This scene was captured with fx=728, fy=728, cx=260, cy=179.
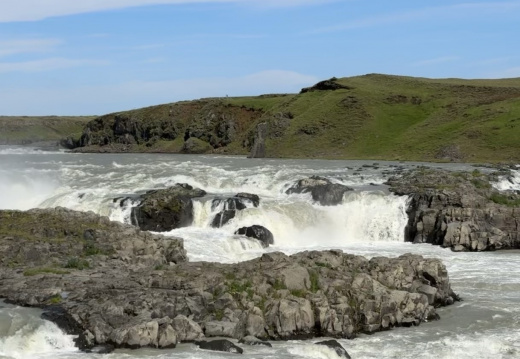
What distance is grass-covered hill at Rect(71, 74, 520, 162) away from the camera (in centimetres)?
10212

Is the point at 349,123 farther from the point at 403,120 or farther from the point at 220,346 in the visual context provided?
the point at 220,346

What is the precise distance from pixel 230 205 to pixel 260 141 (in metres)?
66.5

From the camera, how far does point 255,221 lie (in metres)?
50.0

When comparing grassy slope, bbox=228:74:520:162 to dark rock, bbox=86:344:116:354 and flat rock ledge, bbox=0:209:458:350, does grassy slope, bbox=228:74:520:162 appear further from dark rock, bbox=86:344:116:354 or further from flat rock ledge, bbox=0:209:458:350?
dark rock, bbox=86:344:116:354

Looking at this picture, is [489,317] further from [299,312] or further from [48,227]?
[48,227]

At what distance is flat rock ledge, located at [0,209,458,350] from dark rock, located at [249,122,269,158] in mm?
79628

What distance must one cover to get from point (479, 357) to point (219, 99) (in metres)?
129

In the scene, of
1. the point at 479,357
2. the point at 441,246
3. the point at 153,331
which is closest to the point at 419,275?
the point at 479,357

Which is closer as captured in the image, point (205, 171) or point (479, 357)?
point (479, 357)

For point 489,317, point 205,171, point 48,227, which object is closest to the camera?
point 489,317

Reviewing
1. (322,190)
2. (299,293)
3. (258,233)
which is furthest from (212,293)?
(322,190)

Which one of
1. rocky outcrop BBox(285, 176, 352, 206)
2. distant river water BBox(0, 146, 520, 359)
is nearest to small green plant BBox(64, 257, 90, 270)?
distant river water BBox(0, 146, 520, 359)

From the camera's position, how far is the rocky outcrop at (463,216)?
45.7m

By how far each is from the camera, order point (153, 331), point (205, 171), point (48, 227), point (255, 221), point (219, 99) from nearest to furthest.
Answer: point (153, 331) < point (48, 227) < point (255, 221) < point (205, 171) < point (219, 99)
